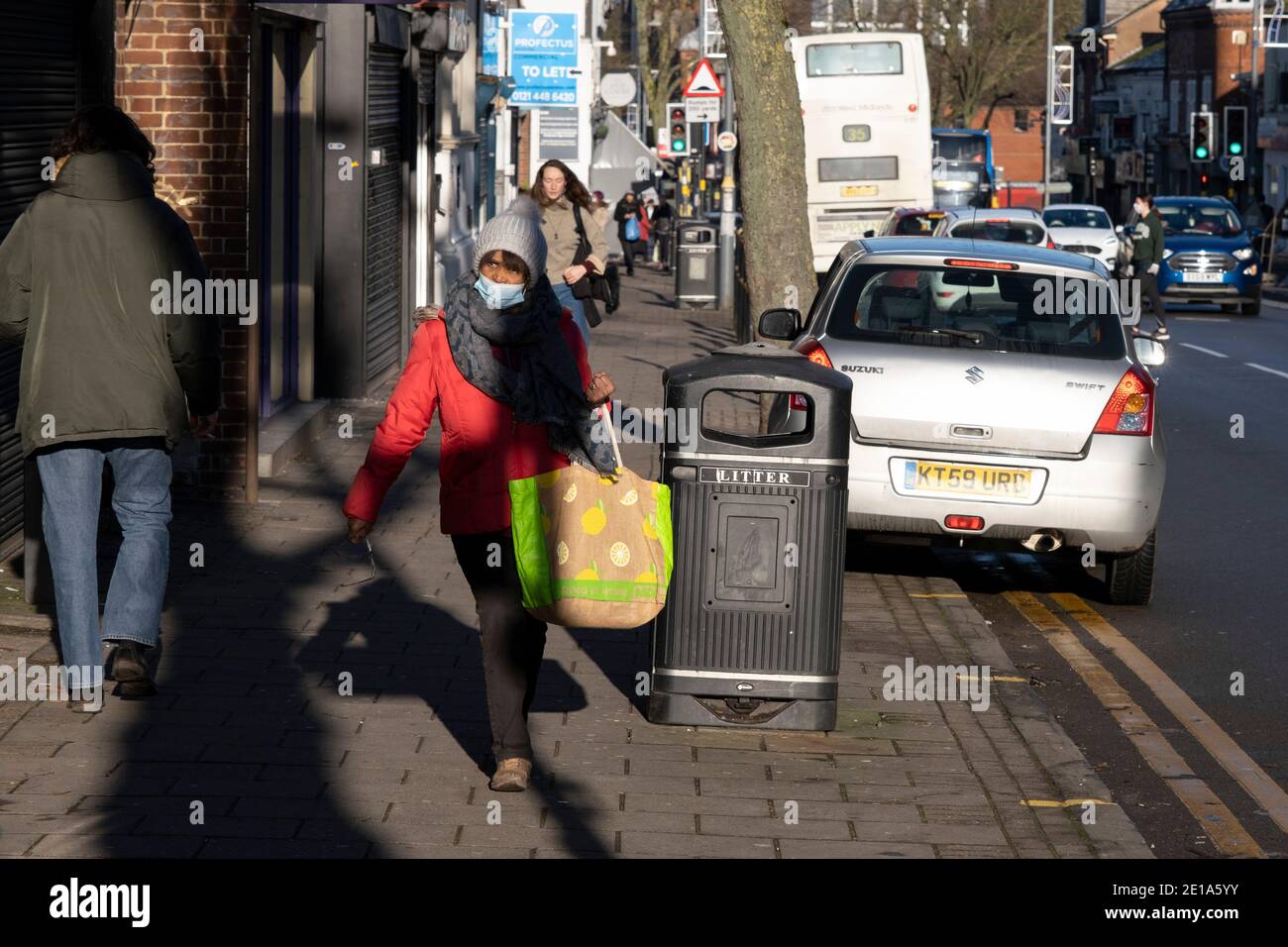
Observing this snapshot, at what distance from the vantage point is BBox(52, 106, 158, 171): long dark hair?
647 centimetres

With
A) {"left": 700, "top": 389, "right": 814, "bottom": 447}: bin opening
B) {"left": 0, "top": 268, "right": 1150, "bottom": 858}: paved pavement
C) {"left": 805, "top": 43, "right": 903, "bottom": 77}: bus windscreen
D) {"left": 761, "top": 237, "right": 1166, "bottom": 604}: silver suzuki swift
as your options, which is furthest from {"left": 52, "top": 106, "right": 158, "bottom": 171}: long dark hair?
{"left": 805, "top": 43, "right": 903, "bottom": 77}: bus windscreen

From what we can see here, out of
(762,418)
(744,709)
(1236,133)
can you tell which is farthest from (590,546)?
(1236,133)

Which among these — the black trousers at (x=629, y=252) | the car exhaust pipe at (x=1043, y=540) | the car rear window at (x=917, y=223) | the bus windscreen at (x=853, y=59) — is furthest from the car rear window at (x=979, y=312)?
the black trousers at (x=629, y=252)

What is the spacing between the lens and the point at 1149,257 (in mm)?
28500

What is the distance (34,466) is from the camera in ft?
23.6

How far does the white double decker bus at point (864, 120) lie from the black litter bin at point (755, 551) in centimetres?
2664

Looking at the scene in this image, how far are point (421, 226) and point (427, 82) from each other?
1476mm

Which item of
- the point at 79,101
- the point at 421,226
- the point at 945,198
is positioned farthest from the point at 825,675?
the point at 945,198

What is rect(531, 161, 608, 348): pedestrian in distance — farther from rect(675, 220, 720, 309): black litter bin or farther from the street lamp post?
the street lamp post

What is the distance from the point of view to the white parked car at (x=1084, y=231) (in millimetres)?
37250

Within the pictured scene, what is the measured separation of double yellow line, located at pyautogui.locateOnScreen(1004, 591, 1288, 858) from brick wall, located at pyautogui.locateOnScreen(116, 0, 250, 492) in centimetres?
448

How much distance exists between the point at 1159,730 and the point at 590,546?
2686mm

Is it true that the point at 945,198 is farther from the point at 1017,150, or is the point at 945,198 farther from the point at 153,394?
the point at 1017,150

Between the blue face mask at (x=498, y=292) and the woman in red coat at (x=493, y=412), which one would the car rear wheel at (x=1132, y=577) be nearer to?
the woman in red coat at (x=493, y=412)
